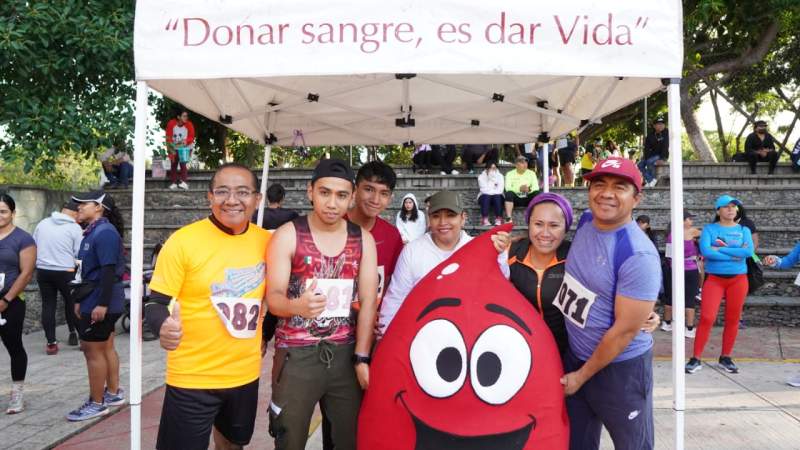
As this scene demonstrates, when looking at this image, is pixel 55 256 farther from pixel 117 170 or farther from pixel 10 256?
pixel 117 170

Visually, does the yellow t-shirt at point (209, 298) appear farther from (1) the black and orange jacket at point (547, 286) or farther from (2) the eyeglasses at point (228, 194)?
(1) the black and orange jacket at point (547, 286)

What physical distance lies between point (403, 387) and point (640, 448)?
3.50 ft

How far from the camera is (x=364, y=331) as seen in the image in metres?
2.67

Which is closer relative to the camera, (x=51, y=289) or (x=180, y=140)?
(x=51, y=289)

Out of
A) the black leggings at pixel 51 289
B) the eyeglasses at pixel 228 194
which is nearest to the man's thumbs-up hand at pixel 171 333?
the eyeglasses at pixel 228 194

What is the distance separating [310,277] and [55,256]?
5477 mm

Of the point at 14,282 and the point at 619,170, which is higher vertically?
the point at 619,170

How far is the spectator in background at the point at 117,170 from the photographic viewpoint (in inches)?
490

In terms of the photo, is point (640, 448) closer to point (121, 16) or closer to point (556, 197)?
point (556, 197)

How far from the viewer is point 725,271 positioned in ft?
18.8

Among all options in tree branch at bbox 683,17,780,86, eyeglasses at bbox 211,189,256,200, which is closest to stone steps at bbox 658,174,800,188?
tree branch at bbox 683,17,780,86

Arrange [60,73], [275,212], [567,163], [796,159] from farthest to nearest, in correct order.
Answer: [567,163], [796,159], [60,73], [275,212]

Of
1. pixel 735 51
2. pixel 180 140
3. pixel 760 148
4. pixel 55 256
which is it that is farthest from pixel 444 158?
pixel 735 51

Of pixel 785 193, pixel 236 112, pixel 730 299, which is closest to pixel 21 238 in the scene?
pixel 236 112
